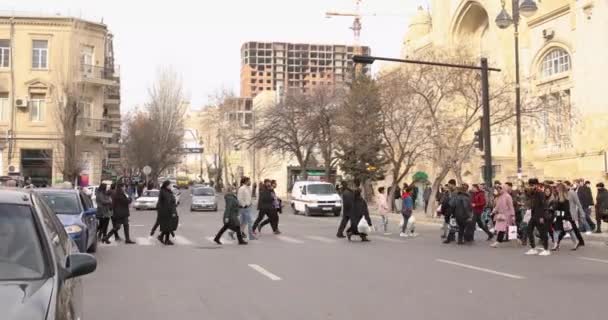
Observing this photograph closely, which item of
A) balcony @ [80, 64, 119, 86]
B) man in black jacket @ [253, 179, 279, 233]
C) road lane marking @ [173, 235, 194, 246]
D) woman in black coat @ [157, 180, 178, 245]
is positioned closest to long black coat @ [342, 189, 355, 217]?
man in black jacket @ [253, 179, 279, 233]

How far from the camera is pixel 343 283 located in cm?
1095

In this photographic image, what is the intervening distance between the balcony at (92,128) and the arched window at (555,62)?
104 feet

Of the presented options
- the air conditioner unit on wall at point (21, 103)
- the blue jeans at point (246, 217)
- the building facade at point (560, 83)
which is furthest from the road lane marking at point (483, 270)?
the air conditioner unit on wall at point (21, 103)

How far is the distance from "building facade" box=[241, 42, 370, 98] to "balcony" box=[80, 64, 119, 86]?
134316 millimetres

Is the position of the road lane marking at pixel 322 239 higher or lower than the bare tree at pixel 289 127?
lower

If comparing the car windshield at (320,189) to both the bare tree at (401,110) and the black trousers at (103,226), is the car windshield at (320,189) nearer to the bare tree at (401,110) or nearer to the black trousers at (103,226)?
the bare tree at (401,110)

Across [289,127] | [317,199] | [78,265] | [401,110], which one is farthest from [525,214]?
[289,127]

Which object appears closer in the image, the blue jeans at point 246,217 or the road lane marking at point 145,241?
the road lane marking at point 145,241

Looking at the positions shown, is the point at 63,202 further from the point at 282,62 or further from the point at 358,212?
the point at 282,62

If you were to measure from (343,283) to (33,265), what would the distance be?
7086 mm

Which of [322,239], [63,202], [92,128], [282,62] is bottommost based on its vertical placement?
[322,239]

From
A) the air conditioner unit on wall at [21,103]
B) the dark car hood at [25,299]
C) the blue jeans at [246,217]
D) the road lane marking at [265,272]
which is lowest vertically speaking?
the road lane marking at [265,272]

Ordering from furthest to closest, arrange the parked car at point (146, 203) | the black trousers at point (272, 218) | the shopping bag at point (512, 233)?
1. the parked car at point (146, 203)
2. the black trousers at point (272, 218)
3. the shopping bag at point (512, 233)

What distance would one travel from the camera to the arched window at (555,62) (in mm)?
45188
